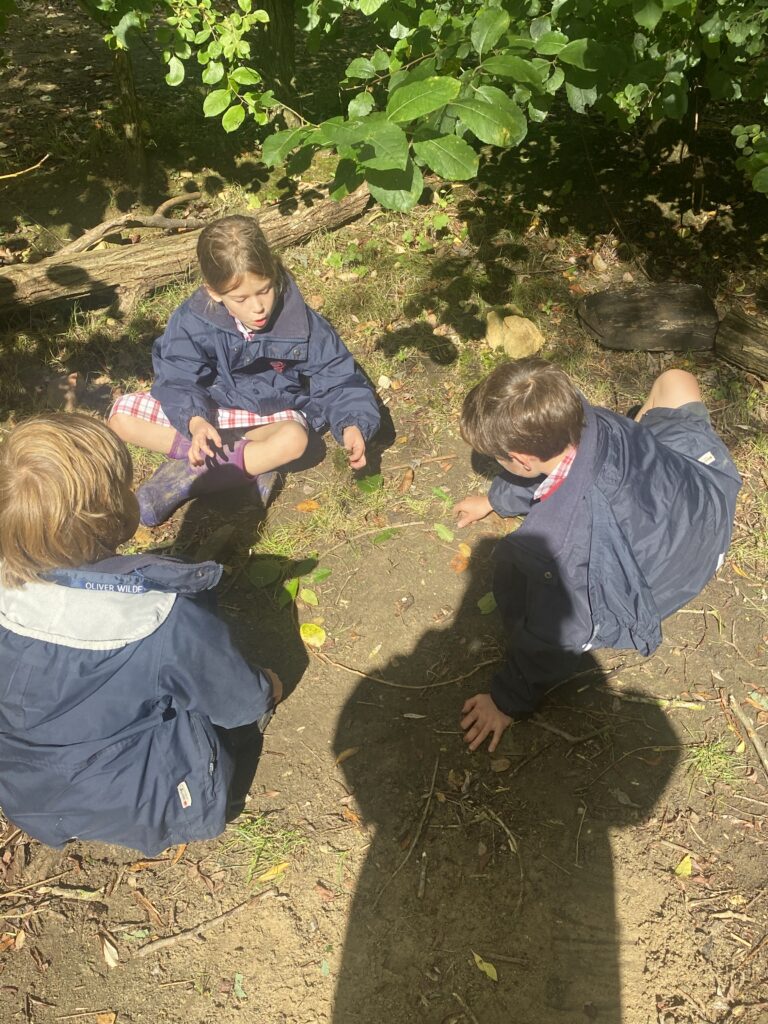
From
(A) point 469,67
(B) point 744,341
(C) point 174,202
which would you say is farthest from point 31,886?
(C) point 174,202

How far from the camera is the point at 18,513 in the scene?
1.88m

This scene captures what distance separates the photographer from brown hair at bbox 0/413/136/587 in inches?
74.5

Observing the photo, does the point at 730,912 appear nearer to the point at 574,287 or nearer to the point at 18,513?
the point at 18,513

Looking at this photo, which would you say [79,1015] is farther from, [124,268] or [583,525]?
[124,268]

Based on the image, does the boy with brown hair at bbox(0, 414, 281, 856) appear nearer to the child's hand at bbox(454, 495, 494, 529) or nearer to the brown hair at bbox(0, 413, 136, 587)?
the brown hair at bbox(0, 413, 136, 587)

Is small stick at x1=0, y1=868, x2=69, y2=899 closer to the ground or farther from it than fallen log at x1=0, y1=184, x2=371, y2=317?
closer to the ground

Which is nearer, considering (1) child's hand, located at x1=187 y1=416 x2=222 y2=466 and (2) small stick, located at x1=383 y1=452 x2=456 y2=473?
(1) child's hand, located at x1=187 y1=416 x2=222 y2=466

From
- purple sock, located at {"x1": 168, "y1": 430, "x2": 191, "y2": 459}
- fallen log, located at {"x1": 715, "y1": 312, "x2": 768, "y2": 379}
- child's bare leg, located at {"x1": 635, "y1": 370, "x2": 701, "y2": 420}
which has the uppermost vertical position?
child's bare leg, located at {"x1": 635, "y1": 370, "x2": 701, "y2": 420}

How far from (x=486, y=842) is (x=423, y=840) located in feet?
0.73

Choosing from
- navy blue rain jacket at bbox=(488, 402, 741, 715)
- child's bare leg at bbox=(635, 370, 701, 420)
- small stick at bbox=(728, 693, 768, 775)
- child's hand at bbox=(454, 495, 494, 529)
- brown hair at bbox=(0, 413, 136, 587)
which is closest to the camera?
brown hair at bbox=(0, 413, 136, 587)

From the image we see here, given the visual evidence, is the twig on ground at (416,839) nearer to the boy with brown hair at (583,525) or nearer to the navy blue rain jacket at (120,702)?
the boy with brown hair at (583,525)

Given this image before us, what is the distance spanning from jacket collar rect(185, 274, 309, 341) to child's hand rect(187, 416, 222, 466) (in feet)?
1.43

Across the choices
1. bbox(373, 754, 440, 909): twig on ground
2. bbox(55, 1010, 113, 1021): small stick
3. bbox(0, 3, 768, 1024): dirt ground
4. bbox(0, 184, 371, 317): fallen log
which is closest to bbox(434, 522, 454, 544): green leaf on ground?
bbox(0, 3, 768, 1024): dirt ground

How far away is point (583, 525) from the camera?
236 cm
